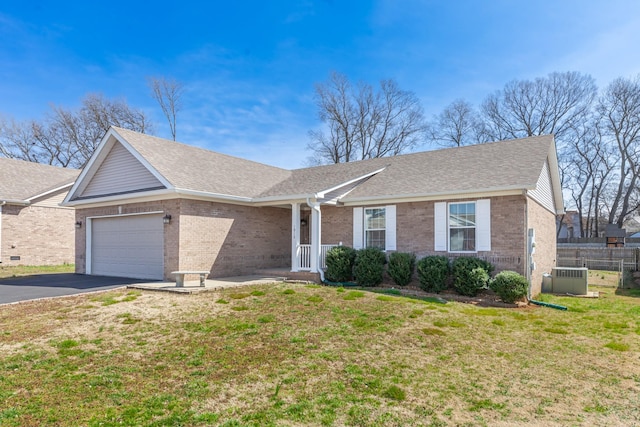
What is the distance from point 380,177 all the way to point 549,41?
7.57 metres

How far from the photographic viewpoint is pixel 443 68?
62.7 ft

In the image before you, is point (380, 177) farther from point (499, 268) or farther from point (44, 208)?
point (44, 208)

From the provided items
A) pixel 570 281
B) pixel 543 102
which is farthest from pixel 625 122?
pixel 570 281

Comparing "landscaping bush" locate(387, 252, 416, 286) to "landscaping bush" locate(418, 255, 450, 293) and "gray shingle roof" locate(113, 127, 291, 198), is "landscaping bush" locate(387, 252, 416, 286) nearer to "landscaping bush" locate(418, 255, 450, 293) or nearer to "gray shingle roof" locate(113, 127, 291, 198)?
"landscaping bush" locate(418, 255, 450, 293)

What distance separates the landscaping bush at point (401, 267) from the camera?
40.3ft

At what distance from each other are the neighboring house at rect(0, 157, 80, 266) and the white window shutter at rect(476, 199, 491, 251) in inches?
826

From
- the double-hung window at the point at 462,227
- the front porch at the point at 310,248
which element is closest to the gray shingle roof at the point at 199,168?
the front porch at the point at 310,248

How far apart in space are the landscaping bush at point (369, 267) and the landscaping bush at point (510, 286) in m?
3.48

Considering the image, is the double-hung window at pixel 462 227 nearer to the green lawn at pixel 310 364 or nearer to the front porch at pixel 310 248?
the green lawn at pixel 310 364

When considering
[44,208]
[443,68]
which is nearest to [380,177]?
[443,68]

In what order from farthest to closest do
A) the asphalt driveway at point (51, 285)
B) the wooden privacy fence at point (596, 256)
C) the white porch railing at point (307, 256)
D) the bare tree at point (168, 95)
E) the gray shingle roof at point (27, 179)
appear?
1. the bare tree at point (168, 95)
2. the wooden privacy fence at point (596, 256)
3. the gray shingle roof at point (27, 179)
4. the white porch railing at point (307, 256)
5. the asphalt driveway at point (51, 285)

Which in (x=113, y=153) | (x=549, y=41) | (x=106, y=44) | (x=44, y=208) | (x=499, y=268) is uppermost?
(x=106, y=44)

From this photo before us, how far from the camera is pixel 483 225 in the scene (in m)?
11.8

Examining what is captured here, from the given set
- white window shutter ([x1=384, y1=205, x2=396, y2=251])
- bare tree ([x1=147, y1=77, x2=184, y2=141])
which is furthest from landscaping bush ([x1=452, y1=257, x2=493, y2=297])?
bare tree ([x1=147, y1=77, x2=184, y2=141])
